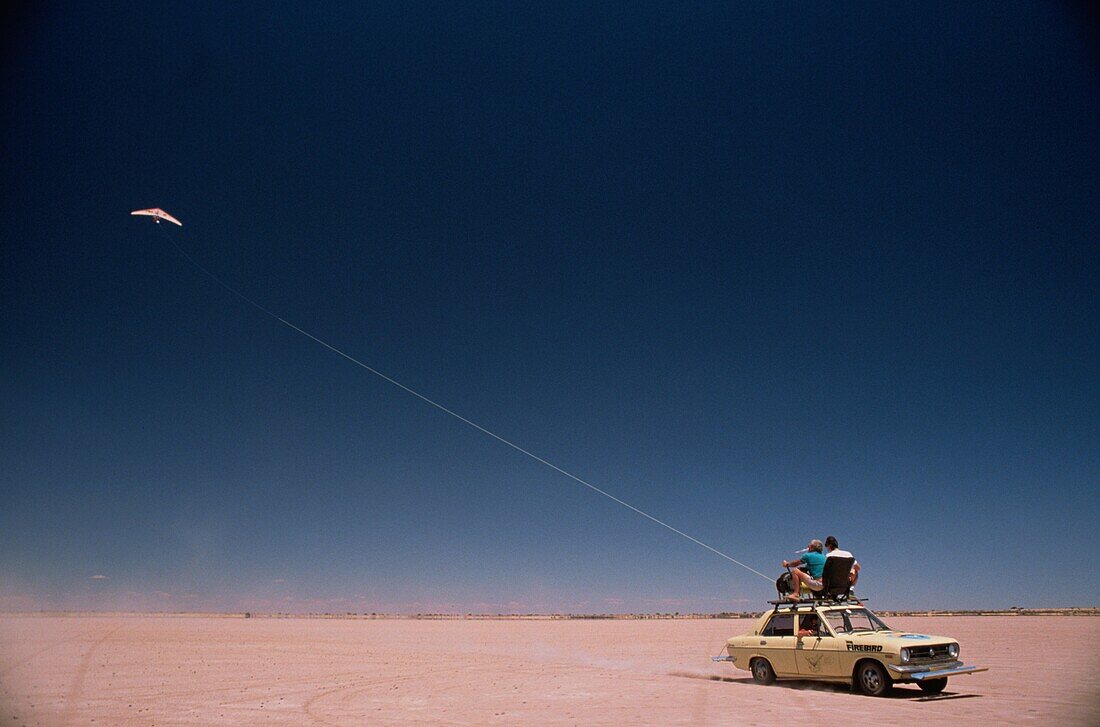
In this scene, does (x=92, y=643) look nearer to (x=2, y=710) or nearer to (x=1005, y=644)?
(x=2, y=710)

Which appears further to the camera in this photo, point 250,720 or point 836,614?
point 836,614

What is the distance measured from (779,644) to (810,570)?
5.94 feet

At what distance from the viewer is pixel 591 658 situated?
26.2 metres

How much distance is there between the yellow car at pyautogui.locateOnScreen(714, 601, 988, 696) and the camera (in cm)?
1391

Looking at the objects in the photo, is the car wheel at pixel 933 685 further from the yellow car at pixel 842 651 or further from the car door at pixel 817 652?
the car door at pixel 817 652

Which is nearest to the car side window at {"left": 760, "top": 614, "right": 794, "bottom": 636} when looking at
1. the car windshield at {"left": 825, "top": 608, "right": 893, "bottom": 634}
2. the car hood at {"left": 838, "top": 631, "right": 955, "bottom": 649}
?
the car windshield at {"left": 825, "top": 608, "right": 893, "bottom": 634}

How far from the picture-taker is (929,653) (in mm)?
14102

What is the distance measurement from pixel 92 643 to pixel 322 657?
13.4 m

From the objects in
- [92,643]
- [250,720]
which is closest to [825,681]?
[250,720]

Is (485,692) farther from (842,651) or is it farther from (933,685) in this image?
(933,685)

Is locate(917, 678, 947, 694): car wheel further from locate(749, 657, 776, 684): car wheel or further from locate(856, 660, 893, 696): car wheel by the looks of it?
locate(749, 657, 776, 684): car wheel

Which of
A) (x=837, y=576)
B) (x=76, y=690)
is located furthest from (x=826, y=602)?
(x=76, y=690)

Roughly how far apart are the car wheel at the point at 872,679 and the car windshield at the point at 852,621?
0.80 metres

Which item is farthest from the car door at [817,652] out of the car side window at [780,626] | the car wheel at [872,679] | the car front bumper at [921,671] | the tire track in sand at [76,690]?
the tire track in sand at [76,690]
